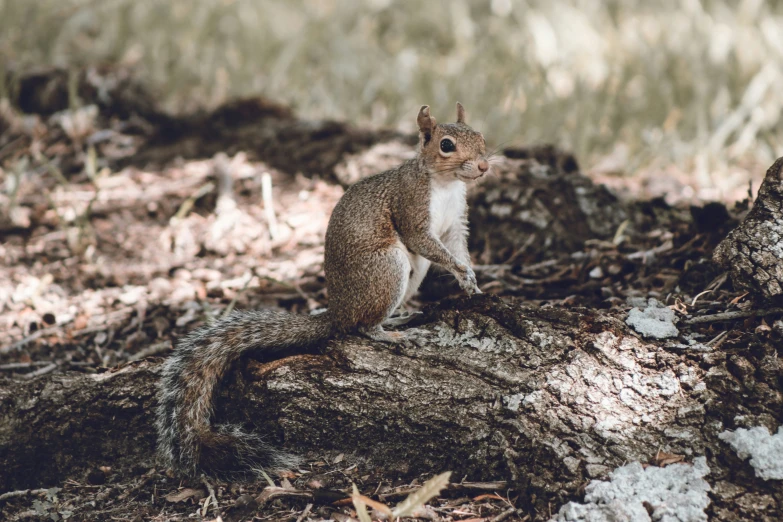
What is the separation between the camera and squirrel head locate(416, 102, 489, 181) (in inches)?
111

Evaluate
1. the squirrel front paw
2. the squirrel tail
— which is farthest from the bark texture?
the squirrel tail

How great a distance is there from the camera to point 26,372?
3150mm

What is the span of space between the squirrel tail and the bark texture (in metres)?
1.27

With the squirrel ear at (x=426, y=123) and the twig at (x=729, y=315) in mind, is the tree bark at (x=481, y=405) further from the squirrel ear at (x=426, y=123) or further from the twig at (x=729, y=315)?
the squirrel ear at (x=426, y=123)

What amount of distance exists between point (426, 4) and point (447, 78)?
193cm

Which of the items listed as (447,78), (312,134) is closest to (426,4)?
(447,78)

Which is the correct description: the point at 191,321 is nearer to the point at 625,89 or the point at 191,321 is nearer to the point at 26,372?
the point at 26,372

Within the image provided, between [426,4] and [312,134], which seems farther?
[426,4]

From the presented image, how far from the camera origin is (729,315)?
2.38 metres

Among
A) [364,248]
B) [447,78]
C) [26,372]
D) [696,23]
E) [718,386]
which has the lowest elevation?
[26,372]

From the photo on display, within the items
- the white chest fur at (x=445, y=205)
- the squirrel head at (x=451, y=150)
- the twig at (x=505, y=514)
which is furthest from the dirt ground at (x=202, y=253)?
the squirrel head at (x=451, y=150)

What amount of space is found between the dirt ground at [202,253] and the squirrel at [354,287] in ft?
0.41

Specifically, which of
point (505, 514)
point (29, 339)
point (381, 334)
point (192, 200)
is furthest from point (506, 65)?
point (505, 514)

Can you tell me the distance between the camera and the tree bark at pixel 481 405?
2.18 m
